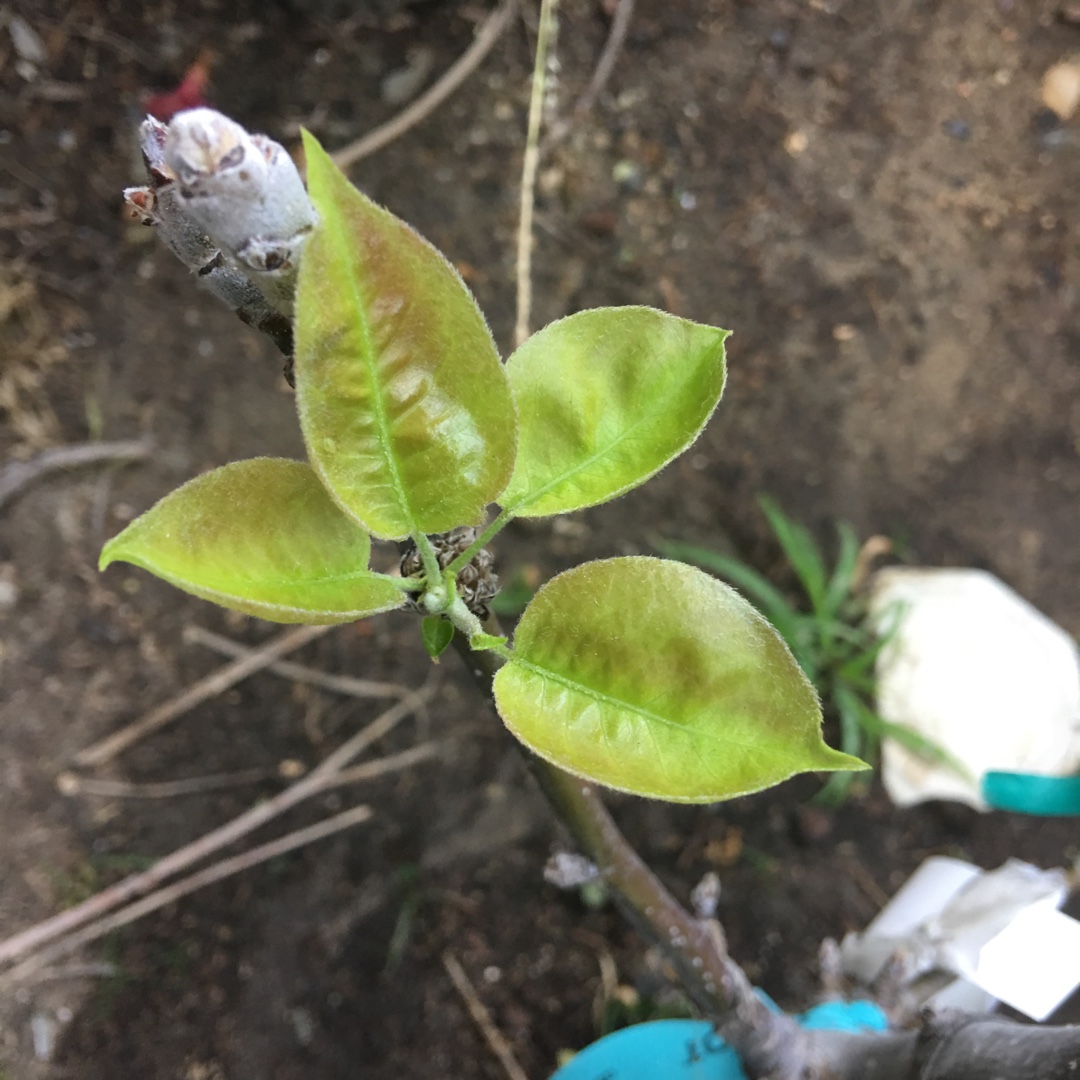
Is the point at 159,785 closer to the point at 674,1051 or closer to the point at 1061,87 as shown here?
the point at 674,1051

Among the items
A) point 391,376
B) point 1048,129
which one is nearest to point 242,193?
point 391,376

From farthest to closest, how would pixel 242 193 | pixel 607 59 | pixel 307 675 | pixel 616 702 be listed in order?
pixel 607 59, pixel 307 675, pixel 616 702, pixel 242 193

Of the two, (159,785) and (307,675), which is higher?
(307,675)

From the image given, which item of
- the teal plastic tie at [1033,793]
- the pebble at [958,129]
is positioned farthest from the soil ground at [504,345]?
the teal plastic tie at [1033,793]

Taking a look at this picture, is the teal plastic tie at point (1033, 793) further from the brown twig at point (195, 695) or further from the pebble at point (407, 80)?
the pebble at point (407, 80)

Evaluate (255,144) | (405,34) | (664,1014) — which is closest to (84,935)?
(664,1014)

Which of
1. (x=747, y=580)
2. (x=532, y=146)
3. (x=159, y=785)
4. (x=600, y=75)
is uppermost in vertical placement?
(x=600, y=75)

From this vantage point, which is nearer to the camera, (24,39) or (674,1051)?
(674,1051)

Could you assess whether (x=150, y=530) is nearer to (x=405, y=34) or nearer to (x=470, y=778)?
(x=470, y=778)
